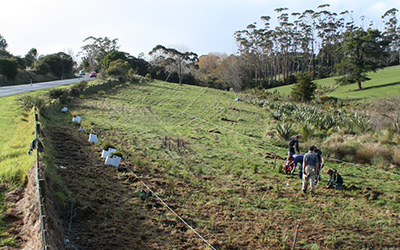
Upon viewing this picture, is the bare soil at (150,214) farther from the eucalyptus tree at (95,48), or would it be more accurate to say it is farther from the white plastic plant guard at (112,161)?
the eucalyptus tree at (95,48)

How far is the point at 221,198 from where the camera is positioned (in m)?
8.21

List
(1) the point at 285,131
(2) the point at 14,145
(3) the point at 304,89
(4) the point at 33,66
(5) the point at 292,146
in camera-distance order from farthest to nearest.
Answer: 1. (4) the point at 33,66
2. (3) the point at 304,89
3. (1) the point at 285,131
4. (5) the point at 292,146
5. (2) the point at 14,145

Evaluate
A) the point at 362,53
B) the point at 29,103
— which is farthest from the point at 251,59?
the point at 29,103

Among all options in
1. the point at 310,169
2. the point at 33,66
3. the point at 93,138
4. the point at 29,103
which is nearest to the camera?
the point at 310,169

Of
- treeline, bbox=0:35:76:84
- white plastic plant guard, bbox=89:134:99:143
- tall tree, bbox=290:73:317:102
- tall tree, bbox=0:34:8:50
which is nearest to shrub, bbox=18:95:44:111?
white plastic plant guard, bbox=89:134:99:143

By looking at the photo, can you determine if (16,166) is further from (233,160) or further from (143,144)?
(233,160)

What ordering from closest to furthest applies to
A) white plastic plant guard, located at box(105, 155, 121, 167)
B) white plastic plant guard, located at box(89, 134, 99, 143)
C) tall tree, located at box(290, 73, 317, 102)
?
1. white plastic plant guard, located at box(105, 155, 121, 167)
2. white plastic plant guard, located at box(89, 134, 99, 143)
3. tall tree, located at box(290, 73, 317, 102)

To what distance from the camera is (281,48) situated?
264 feet

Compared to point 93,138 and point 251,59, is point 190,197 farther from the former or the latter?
point 251,59

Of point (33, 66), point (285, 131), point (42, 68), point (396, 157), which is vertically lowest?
point (396, 157)

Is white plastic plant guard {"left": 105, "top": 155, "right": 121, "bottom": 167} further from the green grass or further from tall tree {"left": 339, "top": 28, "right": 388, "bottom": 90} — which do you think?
tall tree {"left": 339, "top": 28, "right": 388, "bottom": 90}

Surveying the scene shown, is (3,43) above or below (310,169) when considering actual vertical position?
above

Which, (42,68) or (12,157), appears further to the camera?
(42,68)

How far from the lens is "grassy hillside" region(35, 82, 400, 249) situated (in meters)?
6.23
